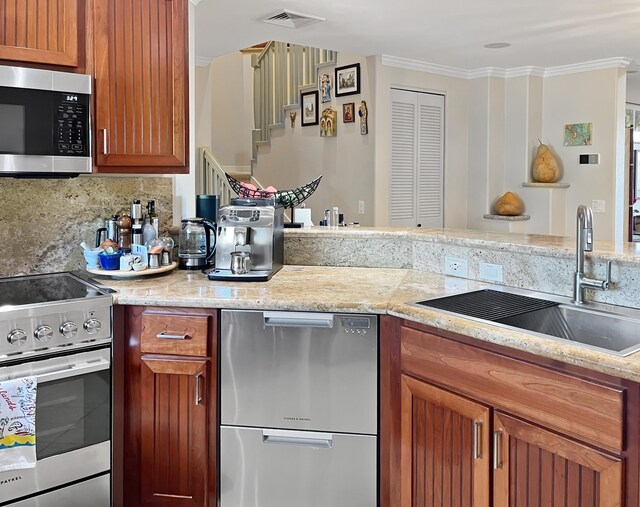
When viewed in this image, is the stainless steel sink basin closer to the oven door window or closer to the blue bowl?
the oven door window

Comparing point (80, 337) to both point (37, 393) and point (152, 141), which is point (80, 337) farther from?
point (152, 141)

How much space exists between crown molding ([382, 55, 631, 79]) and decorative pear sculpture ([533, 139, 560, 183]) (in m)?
0.75

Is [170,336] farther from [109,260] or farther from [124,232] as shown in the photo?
[124,232]

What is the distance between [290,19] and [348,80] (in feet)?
4.93

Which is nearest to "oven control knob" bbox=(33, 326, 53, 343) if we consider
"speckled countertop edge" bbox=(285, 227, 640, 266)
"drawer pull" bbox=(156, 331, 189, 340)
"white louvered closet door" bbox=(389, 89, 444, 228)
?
"drawer pull" bbox=(156, 331, 189, 340)

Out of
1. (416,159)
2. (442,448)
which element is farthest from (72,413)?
(416,159)

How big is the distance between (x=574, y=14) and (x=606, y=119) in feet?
6.45

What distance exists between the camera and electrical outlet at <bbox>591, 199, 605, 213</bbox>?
586cm

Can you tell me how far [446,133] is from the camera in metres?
→ 6.06

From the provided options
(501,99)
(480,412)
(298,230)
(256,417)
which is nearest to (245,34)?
(298,230)

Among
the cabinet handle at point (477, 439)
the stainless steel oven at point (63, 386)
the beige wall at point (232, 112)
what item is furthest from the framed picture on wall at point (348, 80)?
the cabinet handle at point (477, 439)

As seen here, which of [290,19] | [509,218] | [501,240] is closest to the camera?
[501,240]

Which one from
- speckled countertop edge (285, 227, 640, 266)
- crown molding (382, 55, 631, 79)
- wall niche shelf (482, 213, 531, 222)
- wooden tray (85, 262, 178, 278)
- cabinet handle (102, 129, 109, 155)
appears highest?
crown molding (382, 55, 631, 79)

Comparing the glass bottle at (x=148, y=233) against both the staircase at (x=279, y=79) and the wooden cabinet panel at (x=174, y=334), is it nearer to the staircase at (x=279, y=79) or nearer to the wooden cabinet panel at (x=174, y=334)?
the wooden cabinet panel at (x=174, y=334)
